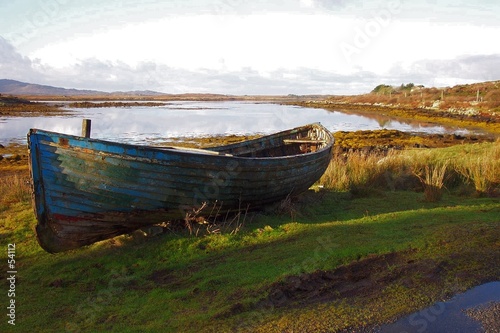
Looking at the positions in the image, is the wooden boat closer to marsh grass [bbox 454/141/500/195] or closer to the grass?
the grass

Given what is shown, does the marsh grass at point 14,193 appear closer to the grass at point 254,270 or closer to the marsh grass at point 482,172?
the grass at point 254,270

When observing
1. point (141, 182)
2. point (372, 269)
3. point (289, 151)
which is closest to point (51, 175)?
point (141, 182)

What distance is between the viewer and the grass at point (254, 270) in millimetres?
4898

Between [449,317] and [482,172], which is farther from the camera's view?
[482,172]

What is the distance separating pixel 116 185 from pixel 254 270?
244 cm

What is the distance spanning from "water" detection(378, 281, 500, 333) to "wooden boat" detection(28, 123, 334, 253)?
374 centimetres

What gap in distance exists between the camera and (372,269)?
5871 millimetres

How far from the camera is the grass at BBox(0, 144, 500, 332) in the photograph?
490 cm

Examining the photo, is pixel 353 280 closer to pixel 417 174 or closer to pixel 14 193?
pixel 417 174

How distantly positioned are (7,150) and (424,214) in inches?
753

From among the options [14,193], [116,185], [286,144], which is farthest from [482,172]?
[14,193]

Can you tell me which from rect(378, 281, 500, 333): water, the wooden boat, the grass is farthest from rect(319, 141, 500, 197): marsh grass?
rect(378, 281, 500, 333): water

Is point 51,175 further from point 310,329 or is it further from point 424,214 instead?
point 424,214

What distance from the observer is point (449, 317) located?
4.80 meters
